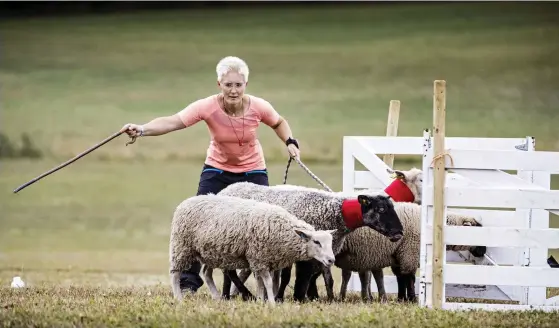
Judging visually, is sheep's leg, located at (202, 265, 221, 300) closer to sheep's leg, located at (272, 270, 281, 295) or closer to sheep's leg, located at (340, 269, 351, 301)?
sheep's leg, located at (272, 270, 281, 295)

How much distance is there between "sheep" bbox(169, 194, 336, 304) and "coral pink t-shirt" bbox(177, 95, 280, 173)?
2.61 feet

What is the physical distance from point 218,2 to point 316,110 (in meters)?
3.94

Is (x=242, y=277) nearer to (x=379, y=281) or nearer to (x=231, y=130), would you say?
(x=379, y=281)

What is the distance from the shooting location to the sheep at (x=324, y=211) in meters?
9.76

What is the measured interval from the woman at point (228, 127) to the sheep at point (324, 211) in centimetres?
26

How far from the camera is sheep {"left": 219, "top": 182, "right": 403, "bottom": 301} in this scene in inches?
384

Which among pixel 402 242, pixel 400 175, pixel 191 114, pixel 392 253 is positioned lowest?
pixel 392 253

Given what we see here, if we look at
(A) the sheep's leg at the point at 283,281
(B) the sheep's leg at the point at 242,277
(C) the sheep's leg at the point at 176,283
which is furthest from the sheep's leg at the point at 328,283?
(C) the sheep's leg at the point at 176,283

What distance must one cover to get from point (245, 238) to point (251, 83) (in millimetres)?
17455

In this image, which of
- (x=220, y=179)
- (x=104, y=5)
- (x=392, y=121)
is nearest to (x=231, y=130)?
(x=220, y=179)

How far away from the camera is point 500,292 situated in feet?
35.3

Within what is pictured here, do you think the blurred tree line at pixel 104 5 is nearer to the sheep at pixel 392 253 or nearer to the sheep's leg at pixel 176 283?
the sheep at pixel 392 253

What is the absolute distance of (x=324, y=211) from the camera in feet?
32.8

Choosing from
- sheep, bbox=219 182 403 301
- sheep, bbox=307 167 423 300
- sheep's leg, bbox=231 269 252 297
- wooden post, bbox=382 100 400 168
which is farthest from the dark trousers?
wooden post, bbox=382 100 400 168
